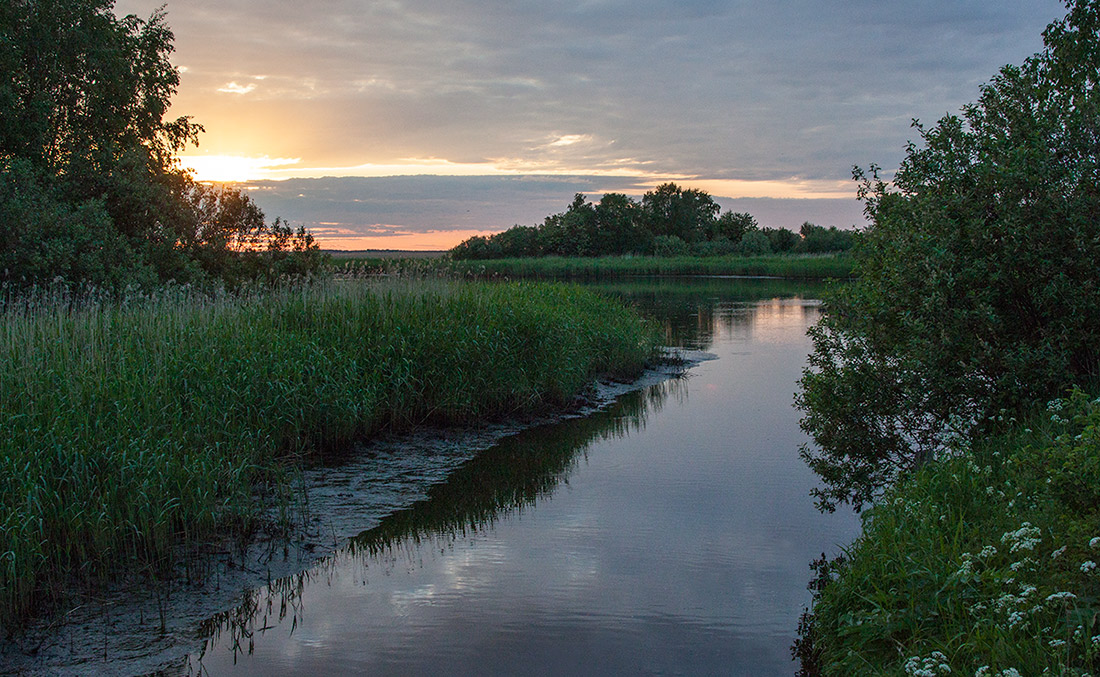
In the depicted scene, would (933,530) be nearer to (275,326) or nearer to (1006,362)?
(1006,362)

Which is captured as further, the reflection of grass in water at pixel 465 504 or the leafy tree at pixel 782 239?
the leafy tree at pixel 782 239

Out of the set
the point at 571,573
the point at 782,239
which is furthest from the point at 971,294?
the point at 782,239

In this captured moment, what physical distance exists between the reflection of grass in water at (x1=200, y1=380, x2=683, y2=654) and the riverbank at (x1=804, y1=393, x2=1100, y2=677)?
3971 millimetres

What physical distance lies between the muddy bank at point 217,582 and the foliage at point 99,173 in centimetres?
965

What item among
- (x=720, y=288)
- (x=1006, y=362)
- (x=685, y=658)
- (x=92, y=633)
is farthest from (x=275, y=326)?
(x=720, y=288)

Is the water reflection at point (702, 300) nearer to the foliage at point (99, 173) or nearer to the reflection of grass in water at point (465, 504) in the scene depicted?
the reflection of grass in water at point (465, 504)

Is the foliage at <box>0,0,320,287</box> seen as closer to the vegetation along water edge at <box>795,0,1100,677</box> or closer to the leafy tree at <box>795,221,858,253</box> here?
the vegetation along water edge at <box>795,0,1100,677</box>

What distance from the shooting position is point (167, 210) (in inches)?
832

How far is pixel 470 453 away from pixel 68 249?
10357 millimetres

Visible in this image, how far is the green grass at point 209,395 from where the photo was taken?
636 centimetres

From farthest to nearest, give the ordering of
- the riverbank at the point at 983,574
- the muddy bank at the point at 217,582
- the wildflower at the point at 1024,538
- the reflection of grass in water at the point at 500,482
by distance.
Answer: the reflection of grass in water at the point at 500,482 → the muddy bank at the point at 217,582 → the wildflower at the point at 1024,538 → the riverbank at the point at 983,574

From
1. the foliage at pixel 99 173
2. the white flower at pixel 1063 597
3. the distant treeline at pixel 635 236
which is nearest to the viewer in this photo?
the white flower at pixel 1063 597

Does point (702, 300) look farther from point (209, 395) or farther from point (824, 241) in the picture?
point (824, 241)

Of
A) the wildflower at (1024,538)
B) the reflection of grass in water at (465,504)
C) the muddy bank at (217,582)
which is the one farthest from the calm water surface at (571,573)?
the wildflower at (1024,538)
